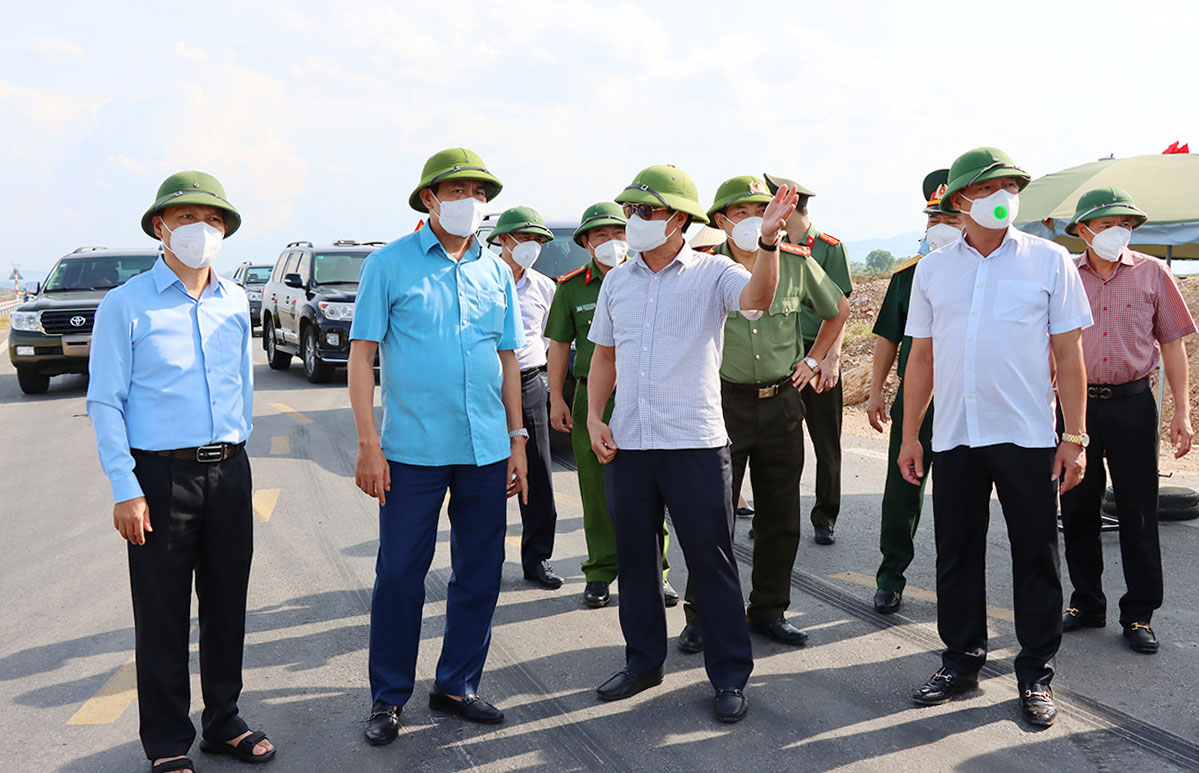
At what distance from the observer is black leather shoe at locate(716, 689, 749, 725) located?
3.92 m

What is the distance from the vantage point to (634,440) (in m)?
4.11

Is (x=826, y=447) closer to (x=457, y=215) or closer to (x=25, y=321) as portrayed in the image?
(x=457, y=215)

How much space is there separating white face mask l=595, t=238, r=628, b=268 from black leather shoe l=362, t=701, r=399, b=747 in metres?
2.69

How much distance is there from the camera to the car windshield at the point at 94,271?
603 inches

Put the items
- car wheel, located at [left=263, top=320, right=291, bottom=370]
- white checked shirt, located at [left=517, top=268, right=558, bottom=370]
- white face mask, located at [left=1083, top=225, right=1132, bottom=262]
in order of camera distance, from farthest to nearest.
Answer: car wheel, located at [left=263, top=320, right=291, bottom=370] → white checked shirt, located at [left=517, top=268, right=558, bottom=370] → white face mask, located at [left=1083, top=225, right=1132, bottom=262]

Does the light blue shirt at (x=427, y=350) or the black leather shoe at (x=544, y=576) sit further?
the black leather shoe at (x=544, y=576)

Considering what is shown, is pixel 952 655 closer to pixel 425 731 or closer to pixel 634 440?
pixel 634 440

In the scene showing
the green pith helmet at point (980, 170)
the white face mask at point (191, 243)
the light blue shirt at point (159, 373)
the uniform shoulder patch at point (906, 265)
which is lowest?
the light blue shirt at point (159, 373)

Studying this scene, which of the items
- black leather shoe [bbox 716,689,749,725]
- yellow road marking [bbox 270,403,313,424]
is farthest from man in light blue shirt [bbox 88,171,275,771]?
yellow road marking [bbox 270,403,313,424]

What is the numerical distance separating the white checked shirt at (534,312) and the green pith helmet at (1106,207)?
3016 mm

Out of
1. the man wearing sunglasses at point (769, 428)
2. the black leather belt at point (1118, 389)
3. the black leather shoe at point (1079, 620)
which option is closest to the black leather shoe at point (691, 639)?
the man wearing sunglasses at point (769, 428)

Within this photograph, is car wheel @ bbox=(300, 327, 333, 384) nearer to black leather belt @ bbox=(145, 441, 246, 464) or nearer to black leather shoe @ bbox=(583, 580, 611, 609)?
black leather shoe @ bbox=(583, 580, 611, 609)

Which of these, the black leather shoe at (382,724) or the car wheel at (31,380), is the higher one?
the car wheel at (31,380)

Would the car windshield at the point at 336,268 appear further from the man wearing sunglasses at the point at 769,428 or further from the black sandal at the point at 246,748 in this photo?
the black sandal at the point at 246,748
